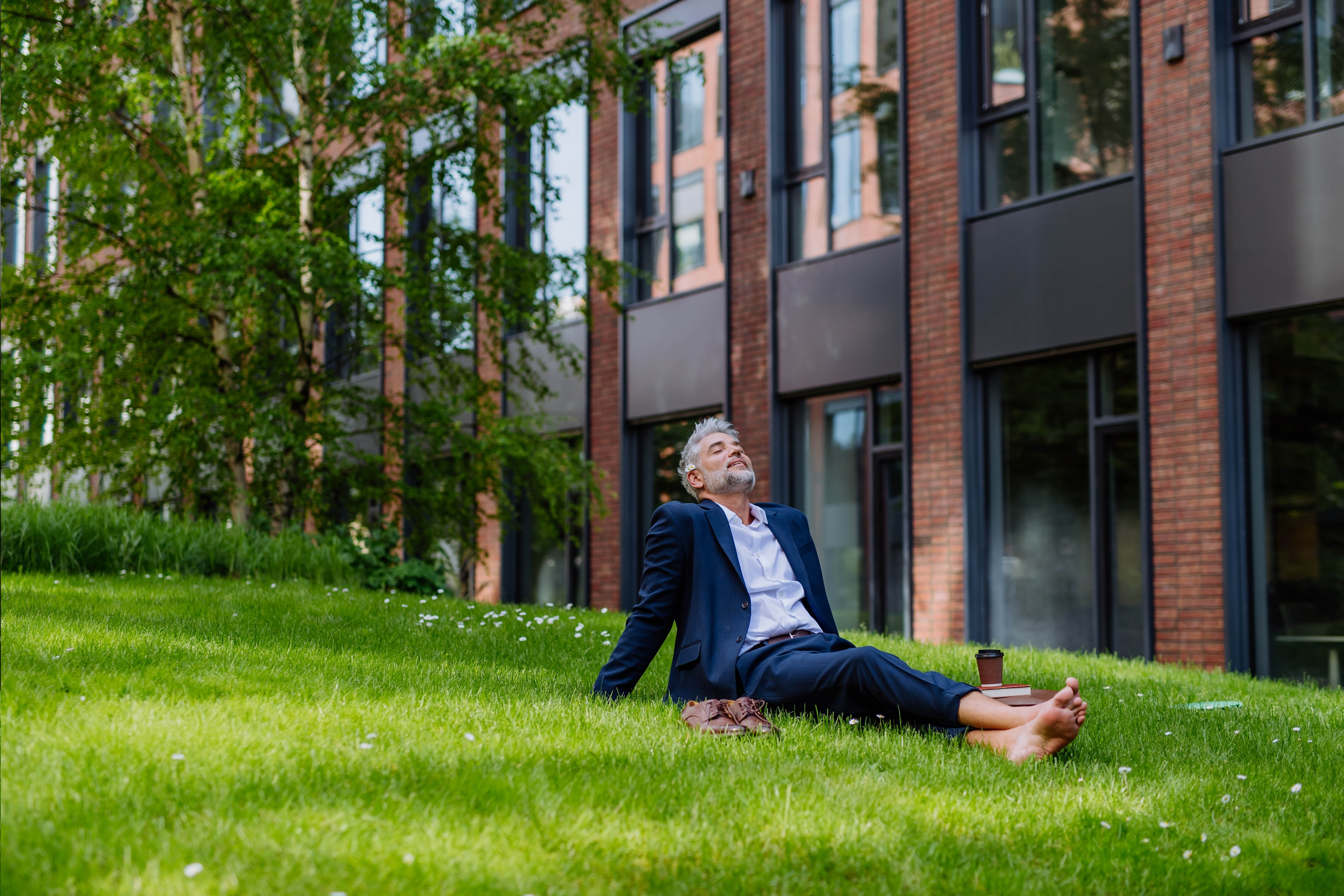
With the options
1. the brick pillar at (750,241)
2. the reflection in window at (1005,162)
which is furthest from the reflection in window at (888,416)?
the reflection in window at (1005,162)

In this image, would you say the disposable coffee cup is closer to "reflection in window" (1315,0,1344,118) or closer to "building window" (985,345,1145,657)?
"building window" (985,345,1145,657)

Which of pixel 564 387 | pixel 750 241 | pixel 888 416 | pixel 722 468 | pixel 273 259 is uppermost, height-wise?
pixel 750 241

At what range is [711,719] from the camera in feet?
17.7

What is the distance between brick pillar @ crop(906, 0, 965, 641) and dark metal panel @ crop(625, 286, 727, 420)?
3022 mm

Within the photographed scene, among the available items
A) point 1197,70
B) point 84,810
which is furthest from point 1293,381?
point 84,810

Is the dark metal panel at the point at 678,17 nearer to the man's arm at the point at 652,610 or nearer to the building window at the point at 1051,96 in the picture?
the building window at the point at 1051,96

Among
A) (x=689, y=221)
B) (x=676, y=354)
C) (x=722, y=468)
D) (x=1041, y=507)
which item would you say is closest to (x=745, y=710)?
(x=722, y=468)

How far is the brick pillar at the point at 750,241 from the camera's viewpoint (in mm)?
16125

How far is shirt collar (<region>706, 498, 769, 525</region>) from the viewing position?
6.23m

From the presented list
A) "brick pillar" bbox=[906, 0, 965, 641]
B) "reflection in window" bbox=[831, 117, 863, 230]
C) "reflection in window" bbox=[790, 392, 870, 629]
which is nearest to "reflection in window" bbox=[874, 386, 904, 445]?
"reflection in window" bbox=[790, 392, 870, 629]

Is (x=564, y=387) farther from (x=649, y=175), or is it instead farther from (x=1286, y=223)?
(x=1286, y=223)

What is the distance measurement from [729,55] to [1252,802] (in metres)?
13.6

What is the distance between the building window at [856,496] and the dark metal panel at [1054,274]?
1650mm

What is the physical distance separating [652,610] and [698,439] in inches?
35.0
